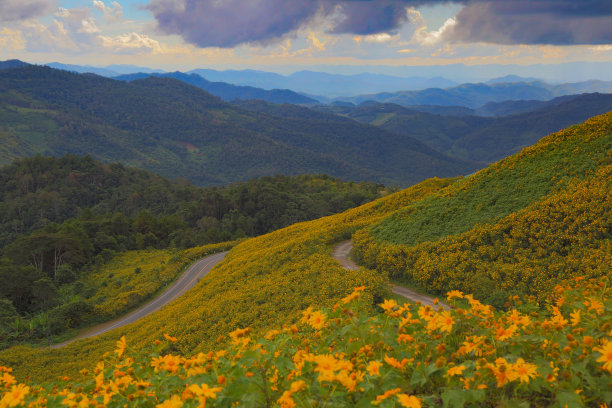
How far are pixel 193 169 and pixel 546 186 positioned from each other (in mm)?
190265

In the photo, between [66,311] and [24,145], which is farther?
[24,145]

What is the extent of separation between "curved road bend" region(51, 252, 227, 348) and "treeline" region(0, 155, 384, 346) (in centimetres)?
599

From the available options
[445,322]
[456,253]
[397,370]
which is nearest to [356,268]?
[456,253]

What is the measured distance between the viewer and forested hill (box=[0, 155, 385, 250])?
47.7m

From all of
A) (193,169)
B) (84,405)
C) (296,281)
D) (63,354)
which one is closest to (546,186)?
(296,281)

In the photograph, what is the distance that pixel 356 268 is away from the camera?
13.8 metres

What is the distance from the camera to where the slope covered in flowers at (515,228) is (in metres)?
9.95

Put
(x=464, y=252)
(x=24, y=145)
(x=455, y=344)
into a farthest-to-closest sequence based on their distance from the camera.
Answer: (x=24, y=145)
(x=464, y=252)
(x=455, y=344)

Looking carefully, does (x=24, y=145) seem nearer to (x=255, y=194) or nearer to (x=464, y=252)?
(x=255, y=194)

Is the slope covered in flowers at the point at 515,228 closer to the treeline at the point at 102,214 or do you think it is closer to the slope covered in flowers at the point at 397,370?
the slope covered in flowers at the point at 397,370

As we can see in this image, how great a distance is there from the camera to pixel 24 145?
163000 millimetres

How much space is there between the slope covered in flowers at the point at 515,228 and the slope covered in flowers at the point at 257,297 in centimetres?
180

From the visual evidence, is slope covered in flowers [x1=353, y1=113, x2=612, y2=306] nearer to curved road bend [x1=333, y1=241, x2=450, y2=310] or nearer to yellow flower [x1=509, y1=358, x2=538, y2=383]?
curved road bend [x1=333, y1=241, x2=450, y2=310]

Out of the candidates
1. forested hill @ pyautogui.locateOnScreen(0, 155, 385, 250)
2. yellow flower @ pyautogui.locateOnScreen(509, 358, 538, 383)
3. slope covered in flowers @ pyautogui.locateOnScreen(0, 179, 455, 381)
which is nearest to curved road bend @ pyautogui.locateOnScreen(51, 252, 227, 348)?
slope covered in flowers @ pyautogui.locateOnScreen(0, 179, 455, 381)
